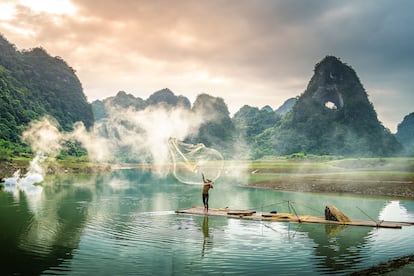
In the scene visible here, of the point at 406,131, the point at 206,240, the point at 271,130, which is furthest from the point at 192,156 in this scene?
the point at 406,131

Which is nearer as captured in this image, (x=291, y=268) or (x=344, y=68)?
(x=291, y=268)

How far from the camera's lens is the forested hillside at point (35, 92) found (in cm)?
9349

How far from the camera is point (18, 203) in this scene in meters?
28.0

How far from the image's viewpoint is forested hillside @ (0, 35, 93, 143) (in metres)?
93.5

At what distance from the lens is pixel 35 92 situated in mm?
120938

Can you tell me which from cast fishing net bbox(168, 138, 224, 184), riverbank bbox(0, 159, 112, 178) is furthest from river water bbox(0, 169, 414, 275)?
riverbank bbox(0, 159, 112, 178)

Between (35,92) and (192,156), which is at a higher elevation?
(35,92)

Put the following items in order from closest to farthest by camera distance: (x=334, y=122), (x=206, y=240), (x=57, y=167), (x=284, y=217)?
(x=206, y=240)
(x=284, y=217)
(x=57, y=167)
(x=334, y=122)

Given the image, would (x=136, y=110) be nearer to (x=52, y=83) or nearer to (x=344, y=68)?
(x=52, y=83)

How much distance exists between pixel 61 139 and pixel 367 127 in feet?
288

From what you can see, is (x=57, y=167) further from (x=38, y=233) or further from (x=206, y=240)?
(x=206, y=240)

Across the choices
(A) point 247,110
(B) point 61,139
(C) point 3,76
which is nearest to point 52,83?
(C) point 3,76

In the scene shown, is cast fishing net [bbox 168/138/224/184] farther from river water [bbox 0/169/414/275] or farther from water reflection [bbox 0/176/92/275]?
water reflection [bbox 0/176/92/275]

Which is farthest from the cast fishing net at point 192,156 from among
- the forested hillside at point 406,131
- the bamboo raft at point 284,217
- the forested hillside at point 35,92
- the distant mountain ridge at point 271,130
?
the forested hillside at point 406,131
